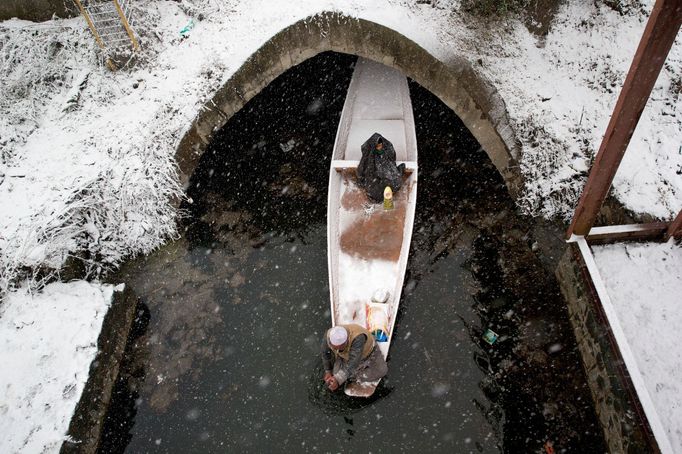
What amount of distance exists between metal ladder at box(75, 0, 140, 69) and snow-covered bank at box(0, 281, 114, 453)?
5589 millimetres

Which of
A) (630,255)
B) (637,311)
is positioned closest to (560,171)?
(630,255)

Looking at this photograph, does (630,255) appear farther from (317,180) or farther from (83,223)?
(83,223)

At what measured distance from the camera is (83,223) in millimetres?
8375

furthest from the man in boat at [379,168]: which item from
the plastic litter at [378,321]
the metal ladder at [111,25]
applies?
the metal ladder at [111,25]

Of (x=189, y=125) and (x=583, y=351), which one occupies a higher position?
(x=189, y=125)

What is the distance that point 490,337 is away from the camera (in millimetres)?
7234

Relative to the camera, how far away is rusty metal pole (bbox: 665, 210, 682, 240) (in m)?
6.42

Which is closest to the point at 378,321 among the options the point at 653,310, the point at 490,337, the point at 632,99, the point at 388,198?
the point at 490,337

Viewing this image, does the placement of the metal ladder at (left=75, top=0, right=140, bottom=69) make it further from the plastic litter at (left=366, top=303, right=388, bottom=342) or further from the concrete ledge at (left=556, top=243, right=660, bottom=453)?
the concrete ledge at (left=556, top=243, right=660, bottom=453)

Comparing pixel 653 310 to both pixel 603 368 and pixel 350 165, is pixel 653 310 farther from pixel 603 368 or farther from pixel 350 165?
pixel 350 165

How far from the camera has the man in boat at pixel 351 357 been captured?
5.83m

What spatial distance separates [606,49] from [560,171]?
335 centimetres

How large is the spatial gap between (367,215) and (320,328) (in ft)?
7.61

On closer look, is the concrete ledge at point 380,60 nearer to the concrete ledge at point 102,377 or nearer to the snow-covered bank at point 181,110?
the snow-covered bank at point 181,110
